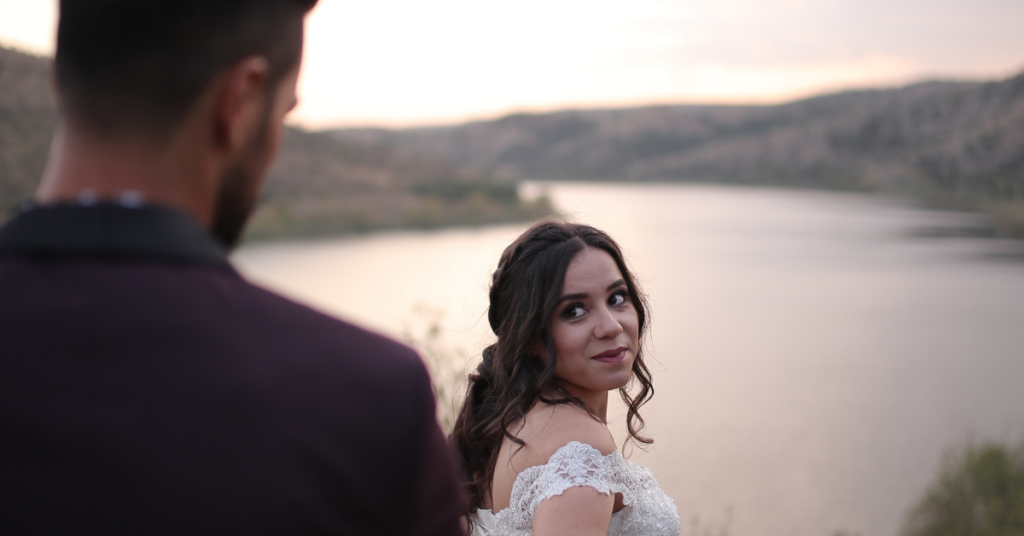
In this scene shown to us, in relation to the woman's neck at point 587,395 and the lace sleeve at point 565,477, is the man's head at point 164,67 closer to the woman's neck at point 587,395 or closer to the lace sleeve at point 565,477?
the lace sleeve at point 565,477

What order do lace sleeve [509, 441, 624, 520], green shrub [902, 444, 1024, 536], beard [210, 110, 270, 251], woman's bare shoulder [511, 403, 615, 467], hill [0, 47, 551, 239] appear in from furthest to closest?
hill [0, 47, 551, 239] → green shrub [902, 444, 1024, 536] → woman's bare shoulder [511, 403, 615, 467] → lace sleeve [509, 441, 624, 520] → beard [210, 110, 270, 251]

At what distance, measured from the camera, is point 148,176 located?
0.67 meters

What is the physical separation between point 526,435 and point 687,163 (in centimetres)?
7794

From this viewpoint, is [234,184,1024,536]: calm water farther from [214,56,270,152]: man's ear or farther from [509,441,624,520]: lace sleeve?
[214,56,270,152]: man's ear

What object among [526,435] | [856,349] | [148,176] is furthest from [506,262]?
[856,349]

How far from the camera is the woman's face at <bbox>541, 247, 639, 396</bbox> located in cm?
207

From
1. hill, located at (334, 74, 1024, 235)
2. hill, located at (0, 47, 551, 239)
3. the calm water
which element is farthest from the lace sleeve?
hill, located at (334, 74, 1024, 235)

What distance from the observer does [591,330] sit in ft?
6.79

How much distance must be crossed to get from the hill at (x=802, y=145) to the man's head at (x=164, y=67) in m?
49.1

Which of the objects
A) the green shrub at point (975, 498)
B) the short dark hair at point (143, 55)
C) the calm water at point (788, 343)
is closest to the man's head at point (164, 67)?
the short dark hair at point (143, 55)

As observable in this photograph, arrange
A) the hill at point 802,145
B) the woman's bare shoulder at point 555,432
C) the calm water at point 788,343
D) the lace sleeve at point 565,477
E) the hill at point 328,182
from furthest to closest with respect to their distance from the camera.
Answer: the hill at point 802,145, the hill at point 328,182, the calm water at point 788,343, the woman's bare shoulder at point 555,432, the lace sleeve at point 565,477

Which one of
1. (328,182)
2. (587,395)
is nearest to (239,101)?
(587,395)

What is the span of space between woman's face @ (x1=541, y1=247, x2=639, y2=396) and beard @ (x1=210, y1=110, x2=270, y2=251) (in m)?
A: 1.40

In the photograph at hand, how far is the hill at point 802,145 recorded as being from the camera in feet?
150
